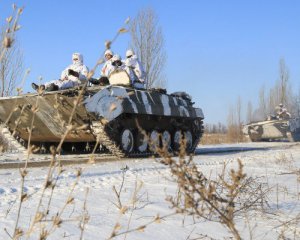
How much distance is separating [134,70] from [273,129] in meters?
14.5

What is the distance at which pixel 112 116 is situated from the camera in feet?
33.9

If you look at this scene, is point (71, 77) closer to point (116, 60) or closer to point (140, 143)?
point (116, 60)

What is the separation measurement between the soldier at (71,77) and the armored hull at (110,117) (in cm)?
54

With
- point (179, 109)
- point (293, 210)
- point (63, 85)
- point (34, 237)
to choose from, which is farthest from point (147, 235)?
point (179, 109)

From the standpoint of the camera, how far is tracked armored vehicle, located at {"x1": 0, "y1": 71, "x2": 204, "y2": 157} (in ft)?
34.6

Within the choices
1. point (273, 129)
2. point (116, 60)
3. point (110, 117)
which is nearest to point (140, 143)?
point (116, 60)

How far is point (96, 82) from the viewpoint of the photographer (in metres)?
12.4

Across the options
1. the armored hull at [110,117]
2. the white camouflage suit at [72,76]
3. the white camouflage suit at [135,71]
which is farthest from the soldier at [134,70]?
the white camouflage suit at [72,76]

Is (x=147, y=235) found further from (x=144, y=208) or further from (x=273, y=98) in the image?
(x=273, y=98)

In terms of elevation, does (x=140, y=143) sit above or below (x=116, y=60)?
below

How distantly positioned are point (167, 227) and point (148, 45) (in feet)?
80.6

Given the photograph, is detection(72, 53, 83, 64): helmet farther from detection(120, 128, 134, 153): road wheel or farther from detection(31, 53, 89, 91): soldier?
detection(120, 128, 134, 153): road wheel

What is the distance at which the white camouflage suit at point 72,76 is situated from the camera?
12.0 metres

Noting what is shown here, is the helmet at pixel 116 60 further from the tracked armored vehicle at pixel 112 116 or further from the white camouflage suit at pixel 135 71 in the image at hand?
the tracked armored vehicle at pixel 112 116
